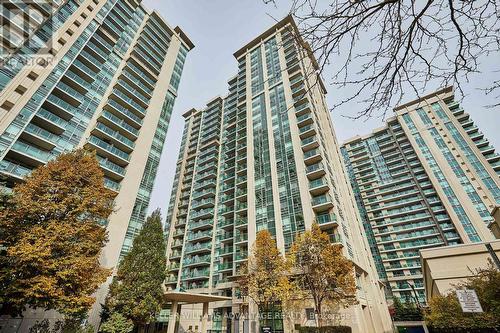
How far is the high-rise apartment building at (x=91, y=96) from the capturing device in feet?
71.5

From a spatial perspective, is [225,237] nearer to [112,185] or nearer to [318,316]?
[112,185]

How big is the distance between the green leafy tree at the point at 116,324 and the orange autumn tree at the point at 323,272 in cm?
1483

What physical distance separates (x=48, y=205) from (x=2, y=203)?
7.59 feet

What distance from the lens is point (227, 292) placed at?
33.8 metres

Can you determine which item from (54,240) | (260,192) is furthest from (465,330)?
(54,240)

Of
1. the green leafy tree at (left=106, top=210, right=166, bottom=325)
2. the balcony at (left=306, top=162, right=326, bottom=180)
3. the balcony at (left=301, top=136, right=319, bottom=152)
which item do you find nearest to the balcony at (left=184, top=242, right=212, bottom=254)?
the green leafy tree at (left=106, top=210, right=166, bottom=325)

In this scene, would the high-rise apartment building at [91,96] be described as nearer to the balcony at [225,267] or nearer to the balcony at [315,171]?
the balcony at [225,267]

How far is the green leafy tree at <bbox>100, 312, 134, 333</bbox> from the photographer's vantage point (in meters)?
17.4

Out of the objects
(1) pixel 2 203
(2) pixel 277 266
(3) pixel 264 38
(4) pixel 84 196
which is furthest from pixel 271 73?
(1) pixel 2 203

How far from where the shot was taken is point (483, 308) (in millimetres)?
13797

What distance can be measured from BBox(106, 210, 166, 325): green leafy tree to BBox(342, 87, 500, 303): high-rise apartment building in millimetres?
49040

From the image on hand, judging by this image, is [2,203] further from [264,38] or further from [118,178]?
[264,38]

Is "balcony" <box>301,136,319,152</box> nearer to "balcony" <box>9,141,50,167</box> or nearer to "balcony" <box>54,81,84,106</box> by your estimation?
"balcony" <box>54,81,84,106</box>

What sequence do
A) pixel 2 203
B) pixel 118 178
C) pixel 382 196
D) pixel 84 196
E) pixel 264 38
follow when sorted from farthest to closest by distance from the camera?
pixel 382 196, pixel 264 38, pixel 118 178, pixel 84 196, pixel 2 203
